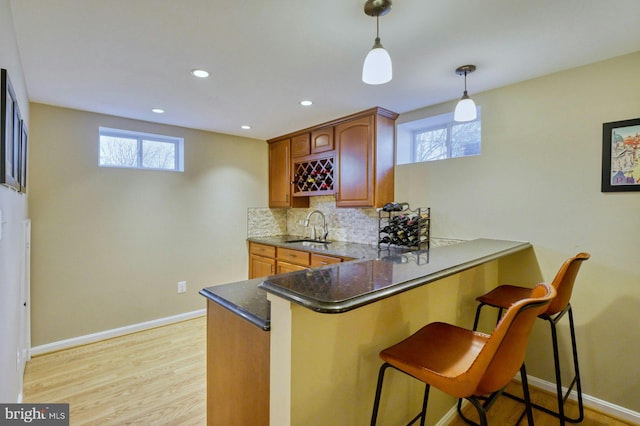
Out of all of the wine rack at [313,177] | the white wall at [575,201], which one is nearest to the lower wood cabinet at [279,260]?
the wine rack at [313,177]

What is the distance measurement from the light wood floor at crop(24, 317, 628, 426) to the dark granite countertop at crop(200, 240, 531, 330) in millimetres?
1044

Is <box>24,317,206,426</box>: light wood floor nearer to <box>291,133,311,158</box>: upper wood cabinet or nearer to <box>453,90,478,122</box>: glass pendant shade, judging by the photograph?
<box>291,133,311,158</box>: upper wood cabinet

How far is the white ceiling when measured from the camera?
4.71 ft

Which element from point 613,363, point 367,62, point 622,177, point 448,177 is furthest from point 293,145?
point 613,363

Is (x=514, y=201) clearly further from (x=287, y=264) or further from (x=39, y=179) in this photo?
(x=39, y=179)

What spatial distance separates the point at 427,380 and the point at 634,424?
73.9 inches

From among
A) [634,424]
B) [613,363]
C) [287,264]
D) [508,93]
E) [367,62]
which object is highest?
[508,93]

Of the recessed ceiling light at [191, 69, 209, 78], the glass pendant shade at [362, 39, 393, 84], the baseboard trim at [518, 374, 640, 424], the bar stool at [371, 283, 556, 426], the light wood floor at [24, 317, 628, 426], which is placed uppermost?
the recessed ceiling light at [191, 69, 209, 78]

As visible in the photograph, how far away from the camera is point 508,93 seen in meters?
2.33

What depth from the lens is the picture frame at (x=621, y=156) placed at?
72.2 inches

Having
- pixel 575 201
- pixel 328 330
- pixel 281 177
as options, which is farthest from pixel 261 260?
pixel 575 201

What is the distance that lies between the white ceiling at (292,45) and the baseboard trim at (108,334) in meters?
2.17

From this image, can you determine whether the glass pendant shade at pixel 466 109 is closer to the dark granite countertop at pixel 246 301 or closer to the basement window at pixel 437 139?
the basement window at pixel 437 139
